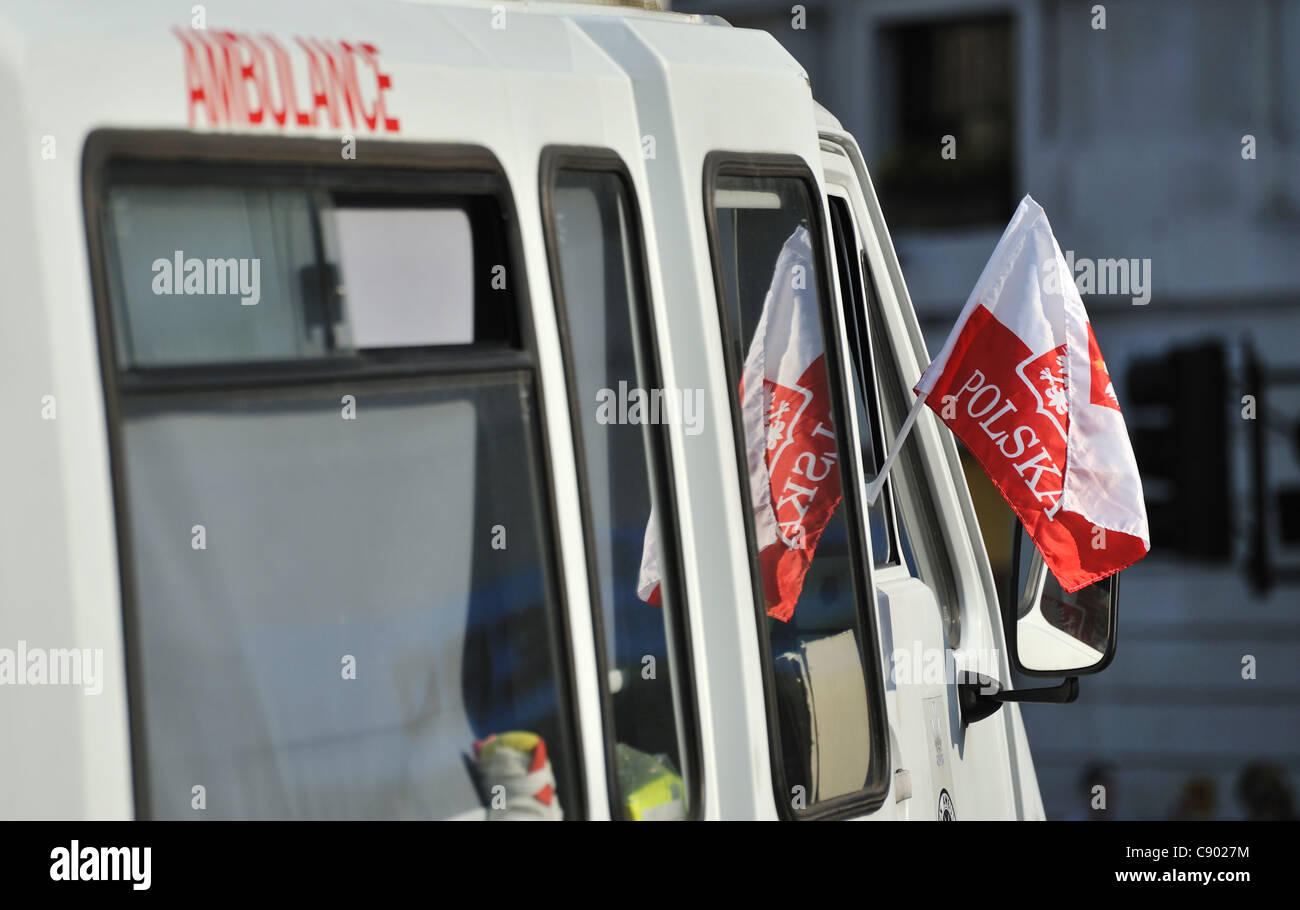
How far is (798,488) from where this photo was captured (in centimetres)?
268

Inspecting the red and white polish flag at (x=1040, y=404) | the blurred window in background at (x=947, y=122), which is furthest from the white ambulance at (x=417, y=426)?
the blurred window in background at (x=947, y=122)

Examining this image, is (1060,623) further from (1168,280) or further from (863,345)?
(1168,280)

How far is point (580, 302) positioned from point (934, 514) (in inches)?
60.6

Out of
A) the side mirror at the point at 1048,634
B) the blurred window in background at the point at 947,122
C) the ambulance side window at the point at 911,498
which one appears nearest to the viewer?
the side mirror at the point at 1048,634

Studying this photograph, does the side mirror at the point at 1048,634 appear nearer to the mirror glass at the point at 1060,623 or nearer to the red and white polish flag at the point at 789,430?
the mirror glass at the point at 1060,623

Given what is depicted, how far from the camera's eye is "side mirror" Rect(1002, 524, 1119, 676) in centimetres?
339

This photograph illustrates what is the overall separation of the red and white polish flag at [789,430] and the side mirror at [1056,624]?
83cm

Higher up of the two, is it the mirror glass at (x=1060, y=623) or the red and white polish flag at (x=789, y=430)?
the red and white polish flag at (x=789, y=430)

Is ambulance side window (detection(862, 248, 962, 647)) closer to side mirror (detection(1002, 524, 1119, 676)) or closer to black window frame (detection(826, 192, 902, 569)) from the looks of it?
black window frame (detection(826, 192, 902, 569))

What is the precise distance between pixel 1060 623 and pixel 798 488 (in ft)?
3.44

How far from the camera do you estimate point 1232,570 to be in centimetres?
1265

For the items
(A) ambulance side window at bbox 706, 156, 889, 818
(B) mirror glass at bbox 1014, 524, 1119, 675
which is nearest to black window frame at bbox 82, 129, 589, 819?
(A) ambulance side window at bbox 706, 156, 889, 818

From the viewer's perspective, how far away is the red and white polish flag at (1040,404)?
300 cm

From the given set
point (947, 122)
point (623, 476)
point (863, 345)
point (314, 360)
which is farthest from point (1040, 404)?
point (947, 122)
